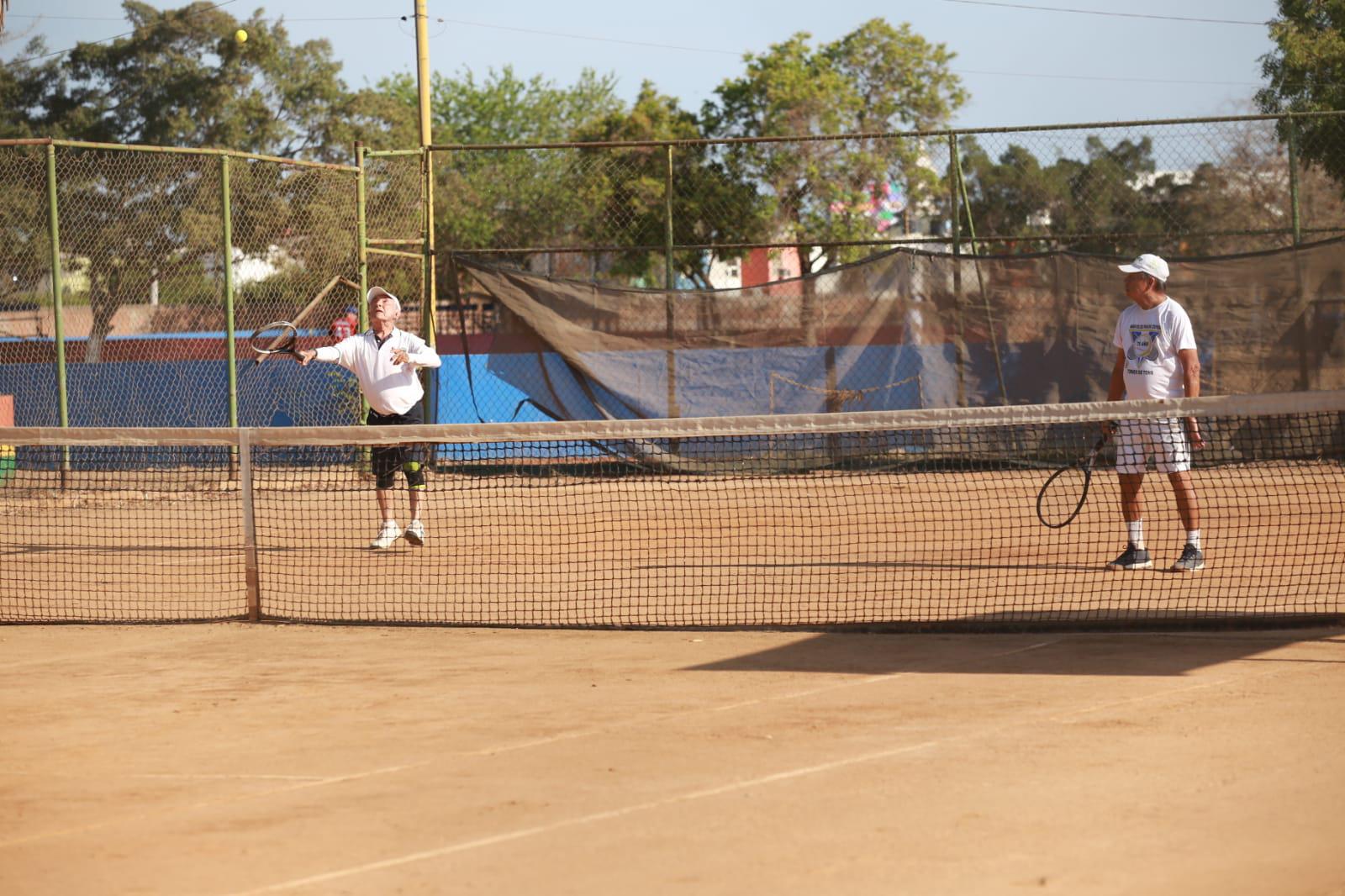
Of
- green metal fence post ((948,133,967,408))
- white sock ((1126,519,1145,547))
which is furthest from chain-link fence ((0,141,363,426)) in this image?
white sock ((1126,519,1145,547))

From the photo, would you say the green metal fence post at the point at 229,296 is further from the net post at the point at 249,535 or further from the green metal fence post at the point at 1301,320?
the green metal fence post at the point at 1301,320

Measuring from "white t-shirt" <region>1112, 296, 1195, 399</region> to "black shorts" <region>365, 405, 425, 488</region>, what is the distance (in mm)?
4122

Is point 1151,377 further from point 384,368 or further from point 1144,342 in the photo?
point 384,368

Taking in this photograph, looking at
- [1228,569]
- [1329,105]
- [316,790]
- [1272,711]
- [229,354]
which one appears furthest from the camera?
[1329,105]

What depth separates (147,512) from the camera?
39.5 ft

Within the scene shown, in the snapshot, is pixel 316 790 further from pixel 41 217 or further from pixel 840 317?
pixel 41 217

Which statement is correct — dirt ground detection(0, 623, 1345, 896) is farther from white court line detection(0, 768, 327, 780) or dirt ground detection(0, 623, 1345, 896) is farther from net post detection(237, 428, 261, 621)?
net post detection(237, 428, 261, 621)

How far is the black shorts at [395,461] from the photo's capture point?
29.5 ft

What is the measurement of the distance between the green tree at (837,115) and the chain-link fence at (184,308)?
12.9m

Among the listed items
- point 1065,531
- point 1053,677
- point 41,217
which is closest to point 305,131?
point 41,217

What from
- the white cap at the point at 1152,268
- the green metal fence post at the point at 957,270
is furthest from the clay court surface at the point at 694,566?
the green metal fence post at the point at 957,270

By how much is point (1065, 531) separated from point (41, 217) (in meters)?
12.1

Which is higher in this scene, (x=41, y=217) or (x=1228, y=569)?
(x=41, y=217)

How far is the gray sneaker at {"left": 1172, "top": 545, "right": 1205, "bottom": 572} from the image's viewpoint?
7.50 meters
